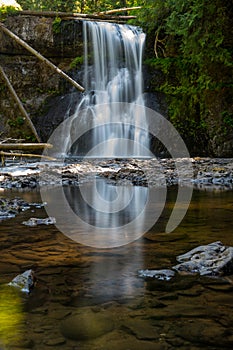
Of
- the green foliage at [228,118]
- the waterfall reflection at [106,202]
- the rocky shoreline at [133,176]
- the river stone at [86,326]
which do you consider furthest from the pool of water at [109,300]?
the green foliage at [228,118]

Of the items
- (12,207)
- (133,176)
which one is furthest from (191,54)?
(12,207)

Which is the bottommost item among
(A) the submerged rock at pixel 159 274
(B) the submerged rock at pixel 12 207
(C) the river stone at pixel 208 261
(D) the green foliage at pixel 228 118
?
(A) the submerged rock at pixel 159 274

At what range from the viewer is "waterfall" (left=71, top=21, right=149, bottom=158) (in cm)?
1838

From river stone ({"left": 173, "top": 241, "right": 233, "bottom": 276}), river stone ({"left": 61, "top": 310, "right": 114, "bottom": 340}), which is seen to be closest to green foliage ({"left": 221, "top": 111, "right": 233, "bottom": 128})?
river stone ({"left": 173, "top": 241, "right": 233, "bottom": 276})

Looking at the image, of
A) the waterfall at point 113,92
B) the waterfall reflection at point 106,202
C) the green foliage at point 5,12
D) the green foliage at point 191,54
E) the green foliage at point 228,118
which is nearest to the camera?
the waterfall reflection at point 106,202

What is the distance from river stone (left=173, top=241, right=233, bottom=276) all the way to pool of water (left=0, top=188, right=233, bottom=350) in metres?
0.10

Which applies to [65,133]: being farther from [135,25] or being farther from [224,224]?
[224,224]

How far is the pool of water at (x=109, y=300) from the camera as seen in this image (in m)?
1.81

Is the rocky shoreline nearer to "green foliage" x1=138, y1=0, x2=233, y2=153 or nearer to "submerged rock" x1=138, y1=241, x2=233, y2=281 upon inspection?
"green foliage" x1=138, y1=0, x2=233, y2=153

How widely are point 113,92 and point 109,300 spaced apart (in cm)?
1789

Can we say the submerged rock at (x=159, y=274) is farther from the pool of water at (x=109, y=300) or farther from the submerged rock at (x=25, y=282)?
the submerged rock at (x=25, y=282)

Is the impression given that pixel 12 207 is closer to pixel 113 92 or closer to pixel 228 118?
pixel 228 118

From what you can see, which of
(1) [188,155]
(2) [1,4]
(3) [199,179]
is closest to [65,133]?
(1) [188,155]

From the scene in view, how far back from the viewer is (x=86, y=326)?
193 cm
